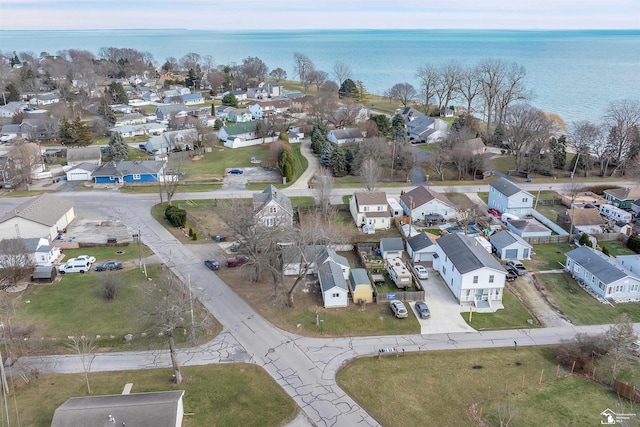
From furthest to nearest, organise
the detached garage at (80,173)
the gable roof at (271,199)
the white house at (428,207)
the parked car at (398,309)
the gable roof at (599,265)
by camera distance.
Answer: the detached garage at (80,173)
the white house at (428,207)
the gable roof at (271,199)
the gable roof at (599,265)
the parked car at (398,309)

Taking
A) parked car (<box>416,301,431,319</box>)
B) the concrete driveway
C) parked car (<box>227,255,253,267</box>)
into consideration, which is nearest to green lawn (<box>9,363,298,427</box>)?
the concrete driveway

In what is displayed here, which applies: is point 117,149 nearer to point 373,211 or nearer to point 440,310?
point 373,211

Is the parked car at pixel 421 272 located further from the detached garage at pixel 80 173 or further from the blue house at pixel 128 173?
the detached garage at pixel 80 173

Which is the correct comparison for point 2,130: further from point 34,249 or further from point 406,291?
point 406,291

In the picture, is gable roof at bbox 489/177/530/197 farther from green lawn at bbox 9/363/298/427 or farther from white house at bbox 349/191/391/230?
green lawn at bbox 9/363/298/427

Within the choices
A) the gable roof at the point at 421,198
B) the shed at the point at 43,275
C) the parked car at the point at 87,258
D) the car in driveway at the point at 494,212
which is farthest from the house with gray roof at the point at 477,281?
the shed at the point at 43,275

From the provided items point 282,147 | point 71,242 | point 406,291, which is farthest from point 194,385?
point 282,147
